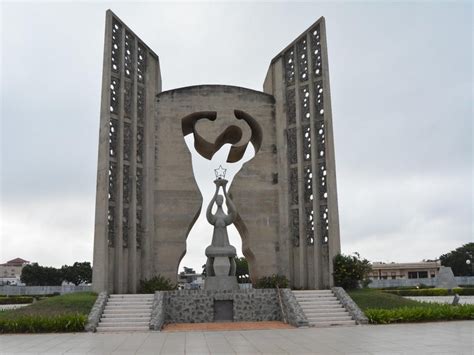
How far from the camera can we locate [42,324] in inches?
588

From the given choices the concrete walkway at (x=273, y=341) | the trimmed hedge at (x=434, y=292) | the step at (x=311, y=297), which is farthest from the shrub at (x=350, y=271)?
the trimmed hedge at (x=434, y=292)

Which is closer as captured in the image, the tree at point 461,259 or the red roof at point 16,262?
the tree at point 461,259

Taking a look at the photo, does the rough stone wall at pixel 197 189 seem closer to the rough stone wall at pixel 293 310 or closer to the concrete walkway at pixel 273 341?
the rough stone wall at pixel 293 310

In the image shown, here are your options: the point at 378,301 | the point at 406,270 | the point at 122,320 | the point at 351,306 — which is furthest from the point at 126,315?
the point at 406,270

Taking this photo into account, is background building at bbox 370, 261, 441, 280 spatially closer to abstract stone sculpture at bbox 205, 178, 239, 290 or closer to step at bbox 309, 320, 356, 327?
abstract stone sculpture at bbox 205, 178, 239, 290

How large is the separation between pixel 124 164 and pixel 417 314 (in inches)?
538

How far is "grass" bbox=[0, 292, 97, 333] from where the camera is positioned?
14859mm

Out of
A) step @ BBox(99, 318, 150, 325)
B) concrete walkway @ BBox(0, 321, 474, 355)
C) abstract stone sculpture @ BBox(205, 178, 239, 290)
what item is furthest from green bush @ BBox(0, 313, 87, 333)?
abstract stone sculpture @ BBox(205, 178, 239, 290)

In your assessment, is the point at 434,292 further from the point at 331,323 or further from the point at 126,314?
the point at 126,314

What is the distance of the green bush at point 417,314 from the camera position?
1628cm

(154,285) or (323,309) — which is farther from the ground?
(154,285)

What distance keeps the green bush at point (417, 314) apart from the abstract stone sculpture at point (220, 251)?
6302 millimetres

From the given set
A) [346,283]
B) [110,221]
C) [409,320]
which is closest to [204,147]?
[110,221]

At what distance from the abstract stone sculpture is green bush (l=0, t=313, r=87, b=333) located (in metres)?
6.82
